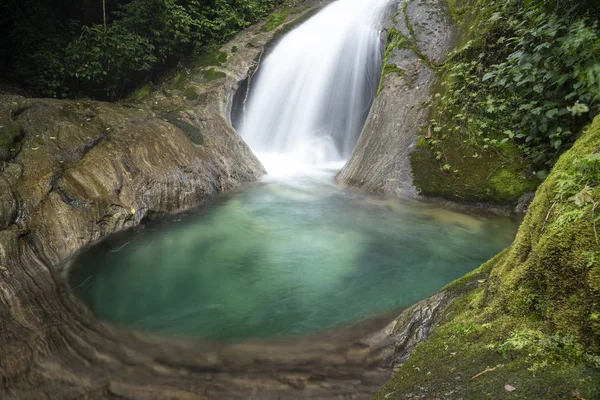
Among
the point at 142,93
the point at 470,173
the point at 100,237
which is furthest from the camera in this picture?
the point at 142,93

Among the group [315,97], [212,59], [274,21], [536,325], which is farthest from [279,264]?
[274,21]

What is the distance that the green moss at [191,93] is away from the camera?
10.7 metres

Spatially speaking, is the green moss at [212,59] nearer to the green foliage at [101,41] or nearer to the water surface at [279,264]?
the green foliage at [101,41]

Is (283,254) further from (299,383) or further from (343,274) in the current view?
(299,383)

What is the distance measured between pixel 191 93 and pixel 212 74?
1.20 metres

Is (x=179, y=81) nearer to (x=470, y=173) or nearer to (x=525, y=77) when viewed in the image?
(x=470, y=173)

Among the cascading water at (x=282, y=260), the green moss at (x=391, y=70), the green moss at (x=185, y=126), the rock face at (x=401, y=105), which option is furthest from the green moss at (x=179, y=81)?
the green moss at (x=391, y=70)

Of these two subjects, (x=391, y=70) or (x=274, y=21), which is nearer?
(x=391, y=70)

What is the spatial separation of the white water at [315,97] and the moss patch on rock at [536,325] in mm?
9396

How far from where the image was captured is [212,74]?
11.5 metres

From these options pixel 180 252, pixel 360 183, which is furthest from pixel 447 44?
pixel 180 252

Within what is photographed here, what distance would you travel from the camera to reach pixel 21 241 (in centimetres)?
469

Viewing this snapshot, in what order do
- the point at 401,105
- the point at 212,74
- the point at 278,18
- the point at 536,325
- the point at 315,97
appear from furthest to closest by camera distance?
the point at 278,18
the point at 315,97
the point at 212,74
the point at 401,105
the point at 536,325

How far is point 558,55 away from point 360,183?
16.5 ft
